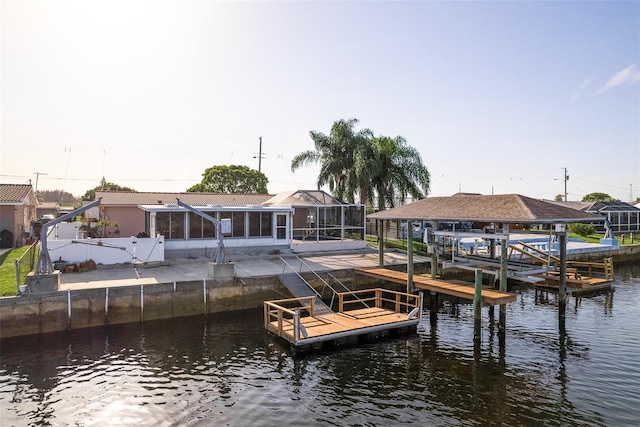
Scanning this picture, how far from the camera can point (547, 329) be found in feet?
53.2

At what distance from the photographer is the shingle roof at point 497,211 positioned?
48.3 feet

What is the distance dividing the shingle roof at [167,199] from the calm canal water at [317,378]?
13.2 m

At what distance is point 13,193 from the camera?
28.4 meters

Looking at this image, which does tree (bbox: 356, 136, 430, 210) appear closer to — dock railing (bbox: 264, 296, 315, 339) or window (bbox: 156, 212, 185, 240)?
window (bbox: 156, 212, 185, 240)

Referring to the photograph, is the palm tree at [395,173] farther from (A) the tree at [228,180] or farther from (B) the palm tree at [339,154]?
(A) the tree at [228,180]

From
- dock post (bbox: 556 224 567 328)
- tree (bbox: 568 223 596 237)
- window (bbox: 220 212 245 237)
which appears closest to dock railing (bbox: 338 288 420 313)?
dock post (bbox: 556 224 567 328)

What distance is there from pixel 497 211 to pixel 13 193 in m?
29.0

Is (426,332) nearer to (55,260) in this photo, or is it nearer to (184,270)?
(184,270)

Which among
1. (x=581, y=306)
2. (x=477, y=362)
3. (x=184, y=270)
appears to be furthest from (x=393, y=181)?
(x=477, y=362)

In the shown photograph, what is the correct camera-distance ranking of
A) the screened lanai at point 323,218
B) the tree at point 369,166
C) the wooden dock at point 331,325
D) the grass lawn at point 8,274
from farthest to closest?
the tree at point 369,166 → the screened lanai at point 323,218 → the grass lawn at point 8,274 → the wooden dock at point 331,325

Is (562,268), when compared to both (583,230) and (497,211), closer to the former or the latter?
(497,211)

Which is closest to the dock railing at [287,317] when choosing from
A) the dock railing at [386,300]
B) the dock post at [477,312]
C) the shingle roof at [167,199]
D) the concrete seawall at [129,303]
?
the dock railing at [386,300]

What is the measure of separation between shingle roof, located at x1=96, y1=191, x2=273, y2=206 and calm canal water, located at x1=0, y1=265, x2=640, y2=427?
1318 cm

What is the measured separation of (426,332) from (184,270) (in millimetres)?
11040
